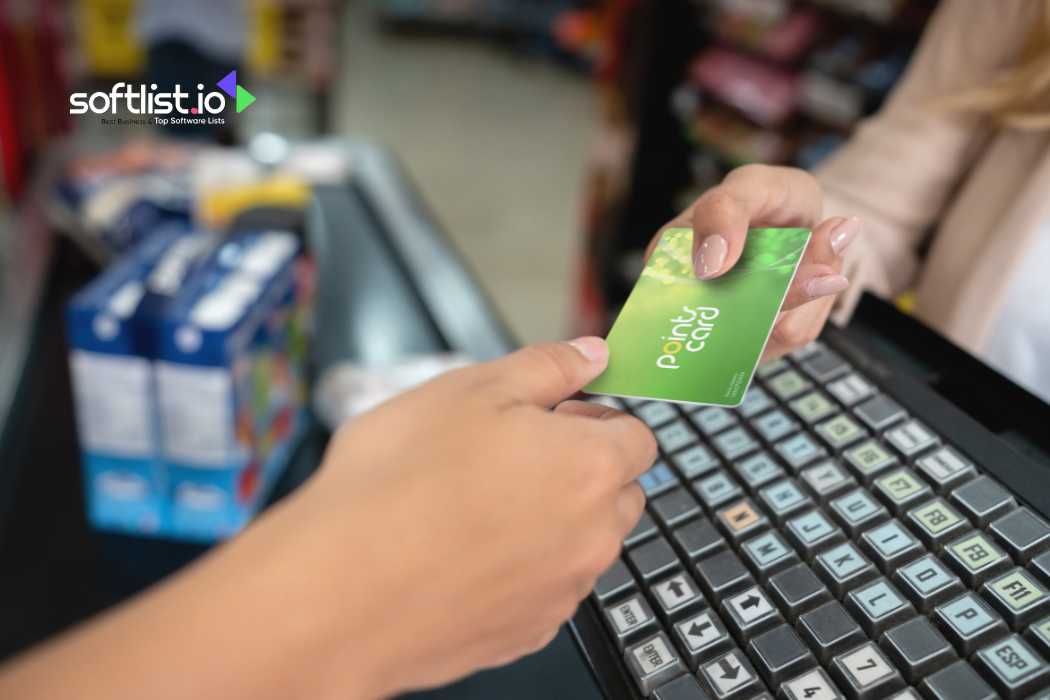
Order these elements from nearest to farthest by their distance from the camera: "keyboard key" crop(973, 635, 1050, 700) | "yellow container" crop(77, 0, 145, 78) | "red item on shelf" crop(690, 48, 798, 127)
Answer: "keyboard key" crop(973, 635, 1050, 700) → "yellow container" crop(77, 0, 145, 78) → "red item on shelf" crop(690, 48, 798, 127)

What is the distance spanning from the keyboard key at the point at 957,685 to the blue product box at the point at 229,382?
594 millimetres

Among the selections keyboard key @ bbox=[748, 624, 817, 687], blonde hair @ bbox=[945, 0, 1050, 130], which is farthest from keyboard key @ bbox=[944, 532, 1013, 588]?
blonde hair @ bbox=[945, 0, 1050, 130]

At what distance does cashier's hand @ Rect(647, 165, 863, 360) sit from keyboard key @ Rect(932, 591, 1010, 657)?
8.2 inches

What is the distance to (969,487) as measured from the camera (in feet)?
1.81

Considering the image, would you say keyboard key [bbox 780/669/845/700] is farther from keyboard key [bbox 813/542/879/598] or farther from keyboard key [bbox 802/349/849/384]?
keyboard key [bbox 802/349/849/384]

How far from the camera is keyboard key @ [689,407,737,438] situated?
0.68 meters

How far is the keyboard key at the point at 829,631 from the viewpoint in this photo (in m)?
0.49

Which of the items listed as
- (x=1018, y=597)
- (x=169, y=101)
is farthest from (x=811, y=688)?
(x=169, y=101)

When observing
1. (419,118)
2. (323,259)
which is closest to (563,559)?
(323,259)

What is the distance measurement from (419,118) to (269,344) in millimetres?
4841

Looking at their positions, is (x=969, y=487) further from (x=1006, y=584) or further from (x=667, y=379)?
(x=667, y=379)

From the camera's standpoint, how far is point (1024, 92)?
807 millimetres

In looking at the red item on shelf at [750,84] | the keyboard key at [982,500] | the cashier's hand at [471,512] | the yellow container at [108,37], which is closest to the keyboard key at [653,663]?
the cashier's hand at [471,512]

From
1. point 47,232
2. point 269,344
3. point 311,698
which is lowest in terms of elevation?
point 47,232
